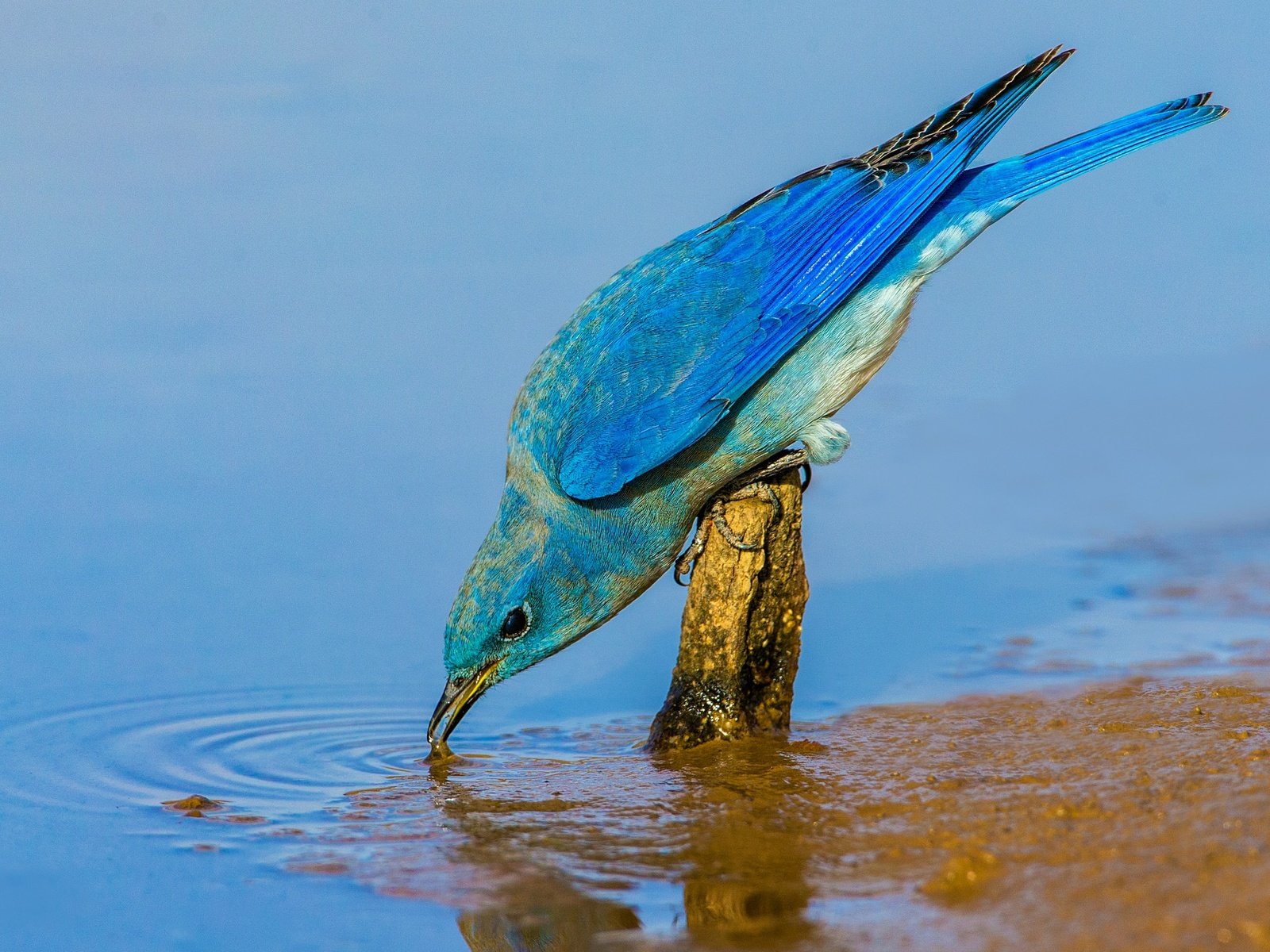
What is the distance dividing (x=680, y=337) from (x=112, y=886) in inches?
121

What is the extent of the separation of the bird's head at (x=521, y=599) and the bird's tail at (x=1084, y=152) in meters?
2.38

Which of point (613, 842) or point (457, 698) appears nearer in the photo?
point (613, 842)

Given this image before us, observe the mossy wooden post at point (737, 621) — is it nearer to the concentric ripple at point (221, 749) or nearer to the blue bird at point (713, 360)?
the blue bird at point (713, 360)

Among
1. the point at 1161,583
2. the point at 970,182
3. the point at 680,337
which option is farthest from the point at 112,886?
the point at 1161,583

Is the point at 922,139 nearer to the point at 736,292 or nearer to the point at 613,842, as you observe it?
the point at 736,292

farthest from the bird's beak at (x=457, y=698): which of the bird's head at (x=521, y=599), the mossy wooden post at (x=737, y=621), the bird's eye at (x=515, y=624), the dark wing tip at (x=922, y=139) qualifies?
the dark wing tip at (x=922, y=139)

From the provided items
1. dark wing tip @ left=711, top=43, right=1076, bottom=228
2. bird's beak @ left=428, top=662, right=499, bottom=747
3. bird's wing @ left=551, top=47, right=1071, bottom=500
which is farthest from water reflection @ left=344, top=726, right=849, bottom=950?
dark wing tip @ left=711, top=43, right=1076, bottom=228

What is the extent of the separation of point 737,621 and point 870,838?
1.44 metres

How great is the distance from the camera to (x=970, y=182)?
648 centimetres

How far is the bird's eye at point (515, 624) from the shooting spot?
571 cm

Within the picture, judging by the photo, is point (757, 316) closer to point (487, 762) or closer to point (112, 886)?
point (487, 762)

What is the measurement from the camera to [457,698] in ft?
19.1

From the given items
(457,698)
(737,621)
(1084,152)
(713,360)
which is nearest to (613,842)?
(737,621)

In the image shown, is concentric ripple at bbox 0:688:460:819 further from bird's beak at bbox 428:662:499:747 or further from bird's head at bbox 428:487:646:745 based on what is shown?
bird's head at bbox 428:487:646:745
